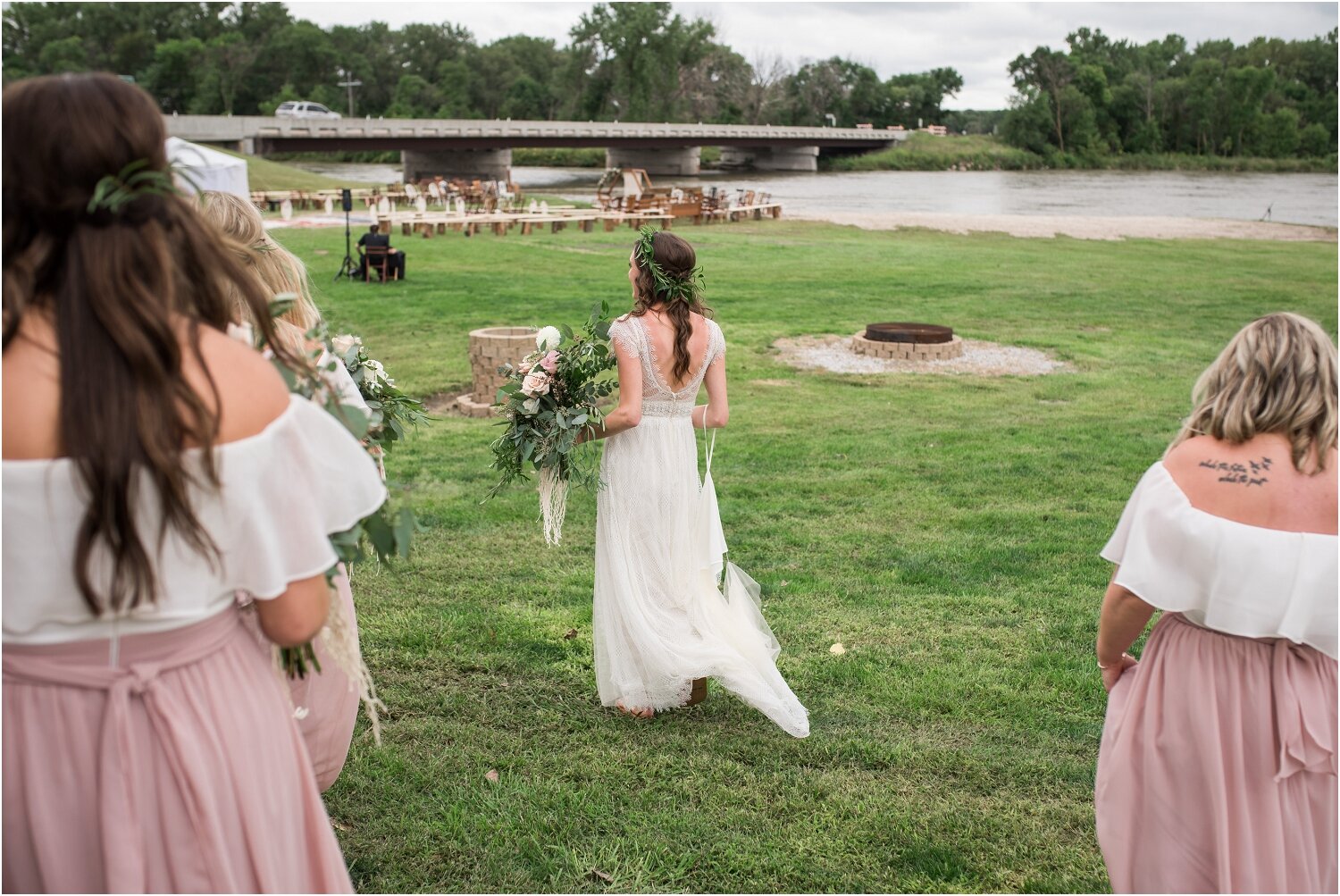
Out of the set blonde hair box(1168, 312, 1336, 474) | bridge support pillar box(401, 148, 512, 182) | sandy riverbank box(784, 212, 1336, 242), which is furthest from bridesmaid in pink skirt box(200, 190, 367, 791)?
bridge support pillar box(401, 148, 512, 182)

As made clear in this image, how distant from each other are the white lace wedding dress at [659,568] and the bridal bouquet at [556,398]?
19 cm

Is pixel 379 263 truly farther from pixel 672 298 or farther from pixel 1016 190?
pixel 1016 190

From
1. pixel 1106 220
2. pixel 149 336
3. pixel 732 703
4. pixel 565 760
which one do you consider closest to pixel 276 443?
pixel 149 336

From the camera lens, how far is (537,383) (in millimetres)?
5016

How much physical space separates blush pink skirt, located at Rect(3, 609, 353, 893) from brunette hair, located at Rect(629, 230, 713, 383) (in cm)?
289

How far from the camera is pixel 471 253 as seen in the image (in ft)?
80.5

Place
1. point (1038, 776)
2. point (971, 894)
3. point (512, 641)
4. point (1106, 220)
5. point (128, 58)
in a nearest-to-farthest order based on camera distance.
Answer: point (971, 894), point (1038, 776), point (512, 641), point (1106, 220), point (128, 58)

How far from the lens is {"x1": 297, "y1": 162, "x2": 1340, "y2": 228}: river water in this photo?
4606cm

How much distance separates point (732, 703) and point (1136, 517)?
2680mm

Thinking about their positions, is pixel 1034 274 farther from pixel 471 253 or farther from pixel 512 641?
pixel 512 641

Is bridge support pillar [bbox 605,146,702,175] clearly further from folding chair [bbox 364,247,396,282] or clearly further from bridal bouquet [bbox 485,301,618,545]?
bridal bouquet [bbox 485,301,618,545]

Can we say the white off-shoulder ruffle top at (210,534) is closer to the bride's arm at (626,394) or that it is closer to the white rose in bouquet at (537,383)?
the bride's arm at (626,394)

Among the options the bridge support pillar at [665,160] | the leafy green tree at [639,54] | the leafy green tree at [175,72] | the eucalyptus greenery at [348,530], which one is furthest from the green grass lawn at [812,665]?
the leafy green tree at [639,54]

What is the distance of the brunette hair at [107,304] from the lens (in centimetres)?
194
